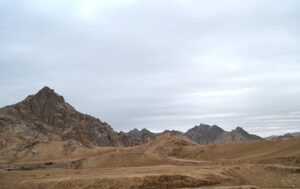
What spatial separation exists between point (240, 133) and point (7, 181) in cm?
16234

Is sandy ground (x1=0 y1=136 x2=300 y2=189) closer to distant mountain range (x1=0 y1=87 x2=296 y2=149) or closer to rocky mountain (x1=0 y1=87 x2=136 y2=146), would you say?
distant mountain range (x1=0 y1=87 x2=296 y2=149)

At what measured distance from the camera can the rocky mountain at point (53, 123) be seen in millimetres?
131250

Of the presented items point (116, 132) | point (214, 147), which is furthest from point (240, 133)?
point (214, 147)

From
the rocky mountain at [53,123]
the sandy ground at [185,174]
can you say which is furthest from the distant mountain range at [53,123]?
the sandy ground at [185,174]

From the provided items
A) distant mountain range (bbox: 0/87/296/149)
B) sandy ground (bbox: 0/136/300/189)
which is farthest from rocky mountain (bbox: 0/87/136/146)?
sandy ground (bbox: 0/136/300/189)

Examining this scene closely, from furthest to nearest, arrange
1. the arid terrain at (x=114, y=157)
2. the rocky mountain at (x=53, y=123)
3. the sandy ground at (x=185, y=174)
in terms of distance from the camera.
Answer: the rocky mountain at (x=53, y=123) → the arid terrain at (x=114, y=157) → the sandy ground at (x=185, y=174)

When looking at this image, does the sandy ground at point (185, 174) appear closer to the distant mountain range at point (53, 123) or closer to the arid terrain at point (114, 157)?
the arid terrain at point (114, 157)

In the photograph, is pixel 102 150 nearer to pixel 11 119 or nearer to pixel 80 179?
pixel 11 119

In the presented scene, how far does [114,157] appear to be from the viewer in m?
64.9

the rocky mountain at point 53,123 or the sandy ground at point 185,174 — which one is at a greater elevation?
the rocky mountain at point 53,123

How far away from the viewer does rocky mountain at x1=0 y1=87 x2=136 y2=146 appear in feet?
431

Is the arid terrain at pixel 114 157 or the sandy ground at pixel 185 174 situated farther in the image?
the arid terrain at pixel 114 157

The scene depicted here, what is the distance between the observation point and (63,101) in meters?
152

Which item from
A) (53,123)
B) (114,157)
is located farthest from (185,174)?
(53,123)
